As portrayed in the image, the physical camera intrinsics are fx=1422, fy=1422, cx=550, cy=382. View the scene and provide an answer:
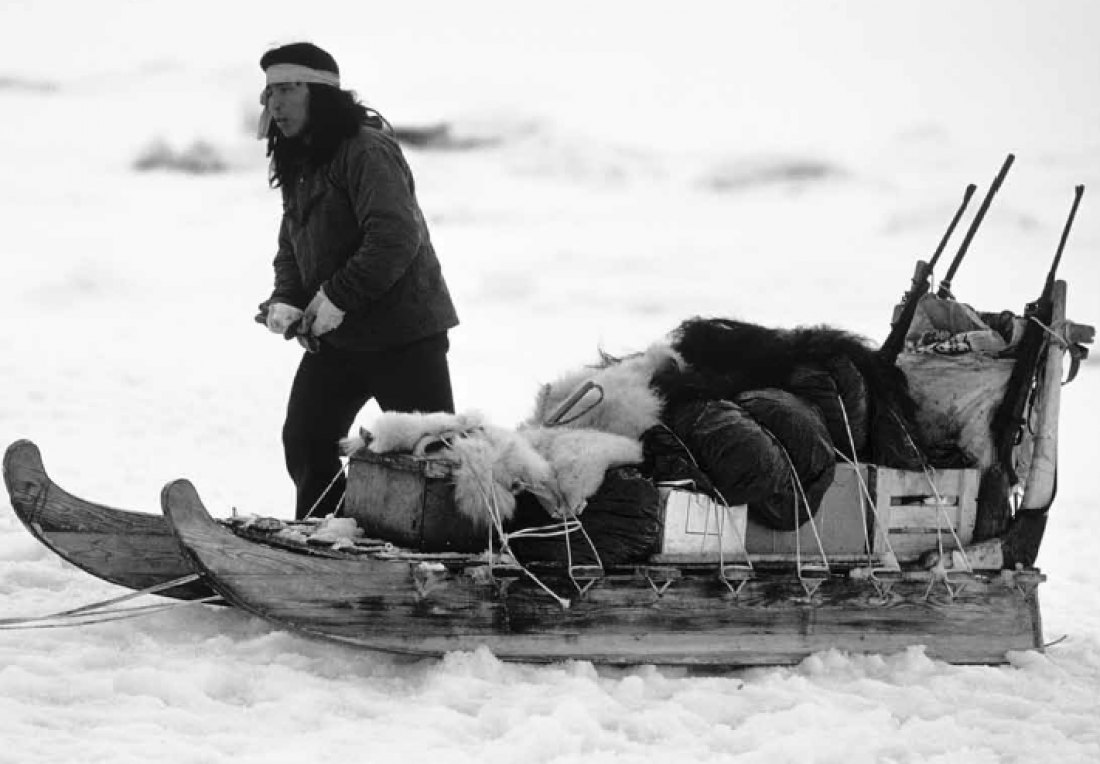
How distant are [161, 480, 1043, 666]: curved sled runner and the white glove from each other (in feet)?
3.96

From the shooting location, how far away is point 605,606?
415 cm

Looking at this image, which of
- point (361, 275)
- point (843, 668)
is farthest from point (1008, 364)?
point (361, 275)

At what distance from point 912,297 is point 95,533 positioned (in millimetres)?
2998

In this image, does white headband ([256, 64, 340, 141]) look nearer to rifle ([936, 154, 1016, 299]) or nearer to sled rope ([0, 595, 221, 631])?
sled rope ([0, 595, 221, 631])

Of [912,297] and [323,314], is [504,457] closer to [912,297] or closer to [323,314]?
[323,314]

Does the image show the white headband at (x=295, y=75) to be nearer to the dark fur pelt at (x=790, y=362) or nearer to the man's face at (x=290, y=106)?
the man's face at (x=290, y=106)

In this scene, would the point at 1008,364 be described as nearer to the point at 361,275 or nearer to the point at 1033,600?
the point at 1033,600

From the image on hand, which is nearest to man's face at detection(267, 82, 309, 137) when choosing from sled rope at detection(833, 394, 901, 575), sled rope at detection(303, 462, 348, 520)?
sled rope at detection(303, 462, 348, 520)

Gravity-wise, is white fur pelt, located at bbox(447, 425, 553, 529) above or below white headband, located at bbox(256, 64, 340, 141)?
below

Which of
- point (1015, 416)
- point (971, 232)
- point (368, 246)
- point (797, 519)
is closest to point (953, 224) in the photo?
point (971, 232)

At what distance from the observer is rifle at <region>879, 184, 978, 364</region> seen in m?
5.17

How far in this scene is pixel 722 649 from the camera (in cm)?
432

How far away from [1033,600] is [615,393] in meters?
1.64

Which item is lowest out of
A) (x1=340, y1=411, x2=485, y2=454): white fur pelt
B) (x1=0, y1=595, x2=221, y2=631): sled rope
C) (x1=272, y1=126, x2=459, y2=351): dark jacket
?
(x1=0, y1=595, x2=221, y2=631): sled rope
